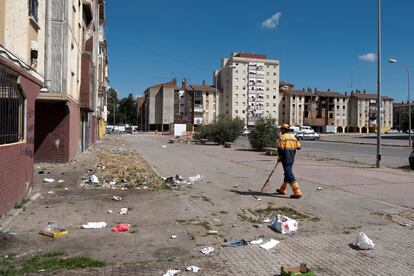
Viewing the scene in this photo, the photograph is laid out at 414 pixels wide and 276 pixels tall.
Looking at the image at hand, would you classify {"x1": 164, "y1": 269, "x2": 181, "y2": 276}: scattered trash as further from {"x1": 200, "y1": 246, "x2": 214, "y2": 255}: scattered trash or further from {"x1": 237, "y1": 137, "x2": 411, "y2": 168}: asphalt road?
{"x1": 237, "y1": 137, "x2": 411, "y2": 168}: asphalt road

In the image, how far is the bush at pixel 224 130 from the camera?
40.0 metres

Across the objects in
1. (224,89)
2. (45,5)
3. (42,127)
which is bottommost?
(42,127)

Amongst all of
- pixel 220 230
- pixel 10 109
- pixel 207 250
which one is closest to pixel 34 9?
pixel 10 109

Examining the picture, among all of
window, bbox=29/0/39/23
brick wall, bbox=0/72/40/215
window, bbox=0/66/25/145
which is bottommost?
brick wall, bbox=0/72/40/215

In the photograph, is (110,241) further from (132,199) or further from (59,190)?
(59,190)

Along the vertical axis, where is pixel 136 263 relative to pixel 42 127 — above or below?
below

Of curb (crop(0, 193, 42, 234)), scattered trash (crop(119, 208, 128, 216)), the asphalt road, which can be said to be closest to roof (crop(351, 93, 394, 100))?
the asphalt road

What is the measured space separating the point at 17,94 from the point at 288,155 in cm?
596

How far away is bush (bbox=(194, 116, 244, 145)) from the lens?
39969mm

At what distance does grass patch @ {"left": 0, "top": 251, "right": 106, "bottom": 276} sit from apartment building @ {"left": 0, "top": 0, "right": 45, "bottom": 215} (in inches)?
91.9

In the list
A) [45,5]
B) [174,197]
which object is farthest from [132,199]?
[45,5]

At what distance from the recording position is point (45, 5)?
1162cm

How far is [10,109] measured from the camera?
770 cm

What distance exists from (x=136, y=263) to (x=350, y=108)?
5610 inches
